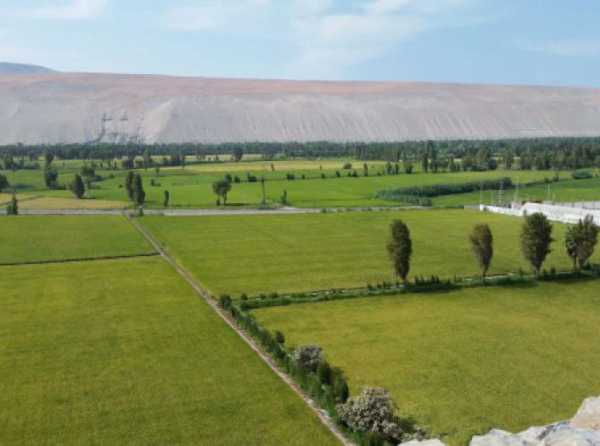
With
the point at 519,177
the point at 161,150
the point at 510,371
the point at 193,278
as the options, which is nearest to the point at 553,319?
the point at 510,371

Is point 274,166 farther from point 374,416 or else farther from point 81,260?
point 374,416

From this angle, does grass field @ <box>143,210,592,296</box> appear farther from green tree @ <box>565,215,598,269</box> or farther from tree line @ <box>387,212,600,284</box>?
tree line @ <box>387,212,600,284</box>

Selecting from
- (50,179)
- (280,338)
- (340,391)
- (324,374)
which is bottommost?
(340,391)

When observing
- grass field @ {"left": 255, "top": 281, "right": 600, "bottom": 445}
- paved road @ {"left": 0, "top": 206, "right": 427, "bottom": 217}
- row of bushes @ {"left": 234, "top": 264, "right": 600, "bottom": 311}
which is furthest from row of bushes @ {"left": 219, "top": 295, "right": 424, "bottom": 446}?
paved road @ {"left": 0, "top": 206, "right": 427, "bottom": 217}

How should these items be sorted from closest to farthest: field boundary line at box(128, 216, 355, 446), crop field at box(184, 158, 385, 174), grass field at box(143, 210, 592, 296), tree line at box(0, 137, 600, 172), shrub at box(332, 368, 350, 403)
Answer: field boundary line at box(128, 216, 355, 446) < shrub at box(332, 368, 350, 403) < grass field at box(143, 210, 592, 296) < tree line at box(0, 137, 600, 172) < crop field at box(184, 158, 385, 174)

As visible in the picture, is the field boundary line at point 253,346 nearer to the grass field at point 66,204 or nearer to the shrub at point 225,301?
the shrub at point 225,301

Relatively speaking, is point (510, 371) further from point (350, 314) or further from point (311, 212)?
point (311, 212)

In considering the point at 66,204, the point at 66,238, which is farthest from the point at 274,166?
the point at 66,238
